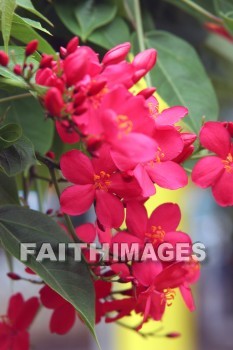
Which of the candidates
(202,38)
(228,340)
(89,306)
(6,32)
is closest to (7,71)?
(6,32)

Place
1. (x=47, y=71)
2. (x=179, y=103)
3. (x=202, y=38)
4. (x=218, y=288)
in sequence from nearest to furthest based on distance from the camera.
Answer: (x=47, y=71) < (x=179, y=103) < (x=202, y=38) < (x=218, y=288)

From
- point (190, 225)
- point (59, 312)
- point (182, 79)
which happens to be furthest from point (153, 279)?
point (190, 225)

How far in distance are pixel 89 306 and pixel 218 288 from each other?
3.57 m

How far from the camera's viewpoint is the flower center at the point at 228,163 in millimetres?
443

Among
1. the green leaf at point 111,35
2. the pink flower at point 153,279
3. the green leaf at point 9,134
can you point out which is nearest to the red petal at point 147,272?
the pink flower at point 153,279

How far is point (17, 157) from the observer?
382 millimetres

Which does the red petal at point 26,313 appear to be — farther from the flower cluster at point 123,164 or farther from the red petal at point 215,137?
the red petal at point 215,137

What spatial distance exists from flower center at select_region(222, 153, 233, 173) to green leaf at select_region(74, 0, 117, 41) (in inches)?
6.1

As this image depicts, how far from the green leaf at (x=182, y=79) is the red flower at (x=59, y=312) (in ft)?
0.53

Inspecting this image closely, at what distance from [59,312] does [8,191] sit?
0.10 m

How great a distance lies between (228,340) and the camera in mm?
3615

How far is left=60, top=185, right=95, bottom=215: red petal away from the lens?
1.29 ft

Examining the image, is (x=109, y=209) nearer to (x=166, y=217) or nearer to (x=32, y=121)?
(x=166, y=217)

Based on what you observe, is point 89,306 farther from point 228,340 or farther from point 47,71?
point 228,340
